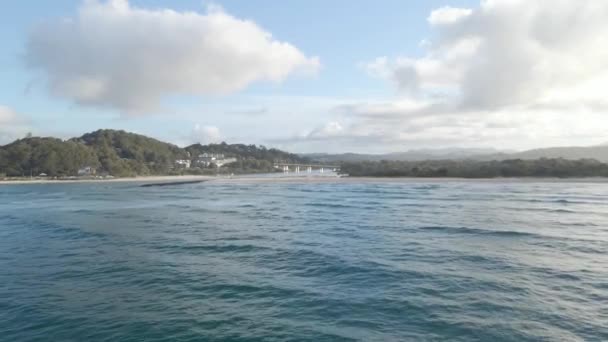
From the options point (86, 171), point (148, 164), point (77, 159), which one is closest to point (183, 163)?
point (148, 164)

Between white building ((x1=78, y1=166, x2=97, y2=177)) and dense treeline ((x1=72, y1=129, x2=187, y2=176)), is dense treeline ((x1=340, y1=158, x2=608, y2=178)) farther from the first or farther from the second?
dense treeline ((x1=72, y1=129, x2=187, y2=176))

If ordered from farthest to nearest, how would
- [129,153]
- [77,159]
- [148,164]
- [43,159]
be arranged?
[129,153], [148,164], [77,159], [43,159]

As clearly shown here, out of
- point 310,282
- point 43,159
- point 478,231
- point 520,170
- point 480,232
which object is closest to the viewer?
point 310,282

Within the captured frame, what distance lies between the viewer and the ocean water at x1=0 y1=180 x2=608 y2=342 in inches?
373

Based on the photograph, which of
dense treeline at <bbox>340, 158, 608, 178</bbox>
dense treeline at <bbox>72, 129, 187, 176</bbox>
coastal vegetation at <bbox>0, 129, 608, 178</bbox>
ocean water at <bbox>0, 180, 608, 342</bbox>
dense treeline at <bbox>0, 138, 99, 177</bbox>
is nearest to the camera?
ocean water at <bbox>0, 180, 608, 342</bbox>

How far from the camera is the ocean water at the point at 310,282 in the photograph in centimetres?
947

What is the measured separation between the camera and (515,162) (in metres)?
85.8

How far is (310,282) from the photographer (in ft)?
43.1

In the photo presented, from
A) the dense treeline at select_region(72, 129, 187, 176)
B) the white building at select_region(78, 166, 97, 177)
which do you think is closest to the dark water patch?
the white building at select_region(78, 166, 97, 177)

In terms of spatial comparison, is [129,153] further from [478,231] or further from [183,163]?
[478,231]

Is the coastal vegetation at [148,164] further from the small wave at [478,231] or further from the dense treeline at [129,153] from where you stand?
the small wave at [478,231]

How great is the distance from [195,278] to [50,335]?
16.1 feet

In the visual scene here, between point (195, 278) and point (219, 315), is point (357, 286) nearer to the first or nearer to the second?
point (219, 315)

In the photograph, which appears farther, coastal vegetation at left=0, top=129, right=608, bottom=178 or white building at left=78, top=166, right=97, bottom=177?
white building at left=78, top=166, right=97, bottom=177
